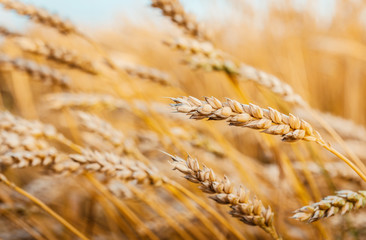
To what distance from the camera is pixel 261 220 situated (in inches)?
15.4

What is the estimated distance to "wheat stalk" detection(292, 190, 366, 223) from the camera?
351 millimetres

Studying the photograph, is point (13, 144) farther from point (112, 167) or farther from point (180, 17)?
point (180, 17)

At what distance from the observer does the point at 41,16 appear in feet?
2.47

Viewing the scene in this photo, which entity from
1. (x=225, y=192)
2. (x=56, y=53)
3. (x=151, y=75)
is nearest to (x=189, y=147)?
(x=151, y=75)

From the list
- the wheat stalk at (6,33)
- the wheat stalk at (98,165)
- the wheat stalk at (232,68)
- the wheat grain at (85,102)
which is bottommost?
the wheat grain at (85,102)

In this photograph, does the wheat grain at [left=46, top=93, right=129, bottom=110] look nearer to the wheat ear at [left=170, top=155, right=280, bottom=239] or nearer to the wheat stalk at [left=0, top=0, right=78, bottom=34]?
the wheat stalk at [left=0, top=0, right=78, bottom=34]

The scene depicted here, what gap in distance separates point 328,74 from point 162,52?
1558mm

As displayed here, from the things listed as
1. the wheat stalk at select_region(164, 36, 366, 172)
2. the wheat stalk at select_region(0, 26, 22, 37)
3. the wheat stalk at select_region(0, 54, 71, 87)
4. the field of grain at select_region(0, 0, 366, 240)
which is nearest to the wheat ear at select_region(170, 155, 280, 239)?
the field of grain at select_region(0, 0, 366, 240)

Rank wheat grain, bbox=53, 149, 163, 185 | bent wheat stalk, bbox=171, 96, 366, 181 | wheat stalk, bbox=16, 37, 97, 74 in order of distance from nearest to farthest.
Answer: bent wheat stalk, bbox=171, 96, 366, 181
wheat grain, bbox=53, 149, 163, 185
wheat stalk, bbox=16, 37, 97, 74

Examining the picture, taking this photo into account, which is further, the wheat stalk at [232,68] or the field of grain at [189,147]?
the wheat stalk at [232,68]

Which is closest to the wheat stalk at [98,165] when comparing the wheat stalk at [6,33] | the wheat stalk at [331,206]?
the wheat stalk at [331,206]

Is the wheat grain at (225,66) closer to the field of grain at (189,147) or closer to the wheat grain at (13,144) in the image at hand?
the field of grain at (189,147)

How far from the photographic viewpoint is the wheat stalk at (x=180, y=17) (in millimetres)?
611

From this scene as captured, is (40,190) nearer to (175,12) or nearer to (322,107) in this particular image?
(175,12)
